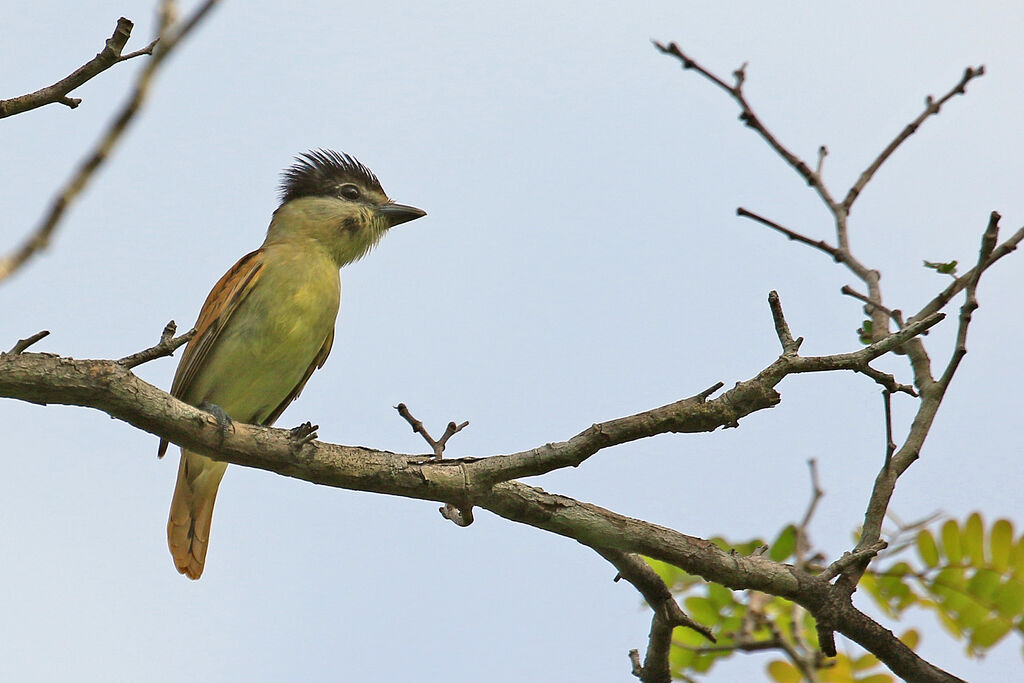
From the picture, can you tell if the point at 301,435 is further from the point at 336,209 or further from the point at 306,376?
the point at 336,209

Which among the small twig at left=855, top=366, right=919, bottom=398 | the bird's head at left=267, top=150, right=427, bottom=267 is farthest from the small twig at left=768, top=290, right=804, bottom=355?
the bird's head at left=267, top=150, right=427, bottom=267

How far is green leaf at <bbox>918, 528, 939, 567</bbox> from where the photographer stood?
3641mm

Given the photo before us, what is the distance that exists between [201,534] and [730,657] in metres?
3.30

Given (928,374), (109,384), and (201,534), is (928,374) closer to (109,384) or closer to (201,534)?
(109,384)

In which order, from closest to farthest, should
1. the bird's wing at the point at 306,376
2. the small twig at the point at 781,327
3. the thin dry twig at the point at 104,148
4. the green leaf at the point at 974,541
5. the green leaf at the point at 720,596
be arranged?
the thin dry twig at the point at 104,148 < the small twig at the point at 781,327 < the green leaf at the point at 974,541 < the green leaf at the point at 720,596 < the bird's wing at the point at 306,376

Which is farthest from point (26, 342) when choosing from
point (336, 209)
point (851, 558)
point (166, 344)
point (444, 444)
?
point (336, 209)

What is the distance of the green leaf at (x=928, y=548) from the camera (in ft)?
11.9

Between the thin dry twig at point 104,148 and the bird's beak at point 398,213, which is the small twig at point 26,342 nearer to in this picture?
the thin dry twig at point 104,148

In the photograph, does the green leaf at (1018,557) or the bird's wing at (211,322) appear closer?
the green leaf at (1018,557)

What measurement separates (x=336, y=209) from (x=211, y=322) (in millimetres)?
1186

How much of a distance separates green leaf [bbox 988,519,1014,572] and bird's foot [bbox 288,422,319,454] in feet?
7.56

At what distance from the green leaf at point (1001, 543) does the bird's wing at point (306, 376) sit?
355cm

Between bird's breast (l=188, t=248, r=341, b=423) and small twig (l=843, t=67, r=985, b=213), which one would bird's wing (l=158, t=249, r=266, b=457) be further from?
small twig (l=843, t=67, r=985, b=213)

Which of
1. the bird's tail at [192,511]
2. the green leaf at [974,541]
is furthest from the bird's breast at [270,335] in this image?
the green leaf at [974,541]
